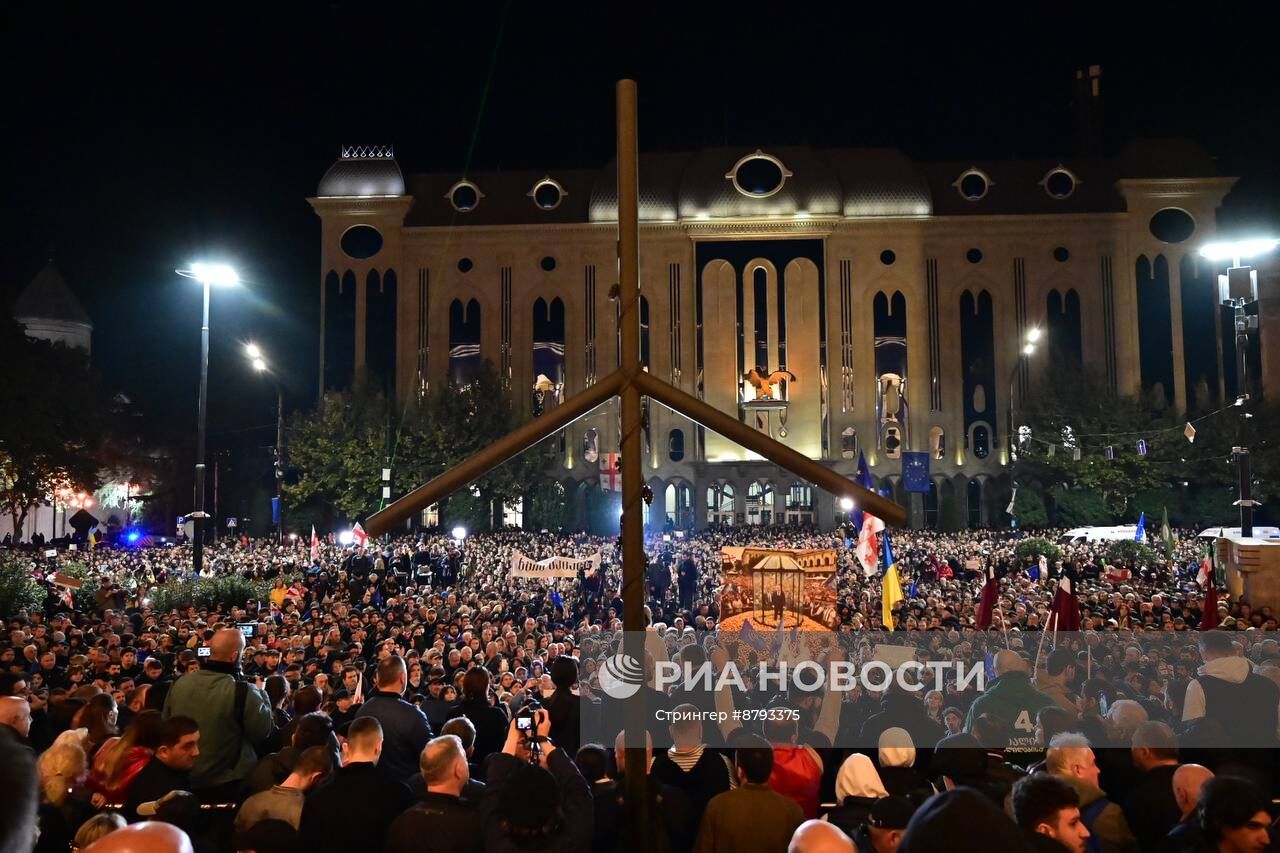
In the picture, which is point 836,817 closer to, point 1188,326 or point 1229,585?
point 1229,585

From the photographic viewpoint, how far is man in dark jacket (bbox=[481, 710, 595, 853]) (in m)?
3.83

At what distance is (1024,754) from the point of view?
21.6ft

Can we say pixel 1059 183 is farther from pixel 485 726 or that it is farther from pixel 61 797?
pixel 61 797

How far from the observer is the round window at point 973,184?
5772cm

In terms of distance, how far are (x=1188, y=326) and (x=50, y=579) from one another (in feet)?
181

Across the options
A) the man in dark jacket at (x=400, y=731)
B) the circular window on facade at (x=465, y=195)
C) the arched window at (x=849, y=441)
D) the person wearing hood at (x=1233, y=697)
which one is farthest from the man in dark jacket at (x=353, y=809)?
the circular window on facade at (x=465, y=195)

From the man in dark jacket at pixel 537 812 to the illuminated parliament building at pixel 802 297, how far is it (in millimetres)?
50857

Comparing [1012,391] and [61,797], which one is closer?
[61,797]

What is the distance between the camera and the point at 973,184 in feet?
190

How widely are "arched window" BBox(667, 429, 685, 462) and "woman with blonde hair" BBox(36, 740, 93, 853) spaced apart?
168 feet

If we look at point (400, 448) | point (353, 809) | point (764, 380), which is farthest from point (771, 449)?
point (764, 380)

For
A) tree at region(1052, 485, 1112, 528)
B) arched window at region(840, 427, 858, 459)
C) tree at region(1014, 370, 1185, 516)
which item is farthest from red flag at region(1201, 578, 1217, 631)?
arched window at region(840, 427, 858, 459)

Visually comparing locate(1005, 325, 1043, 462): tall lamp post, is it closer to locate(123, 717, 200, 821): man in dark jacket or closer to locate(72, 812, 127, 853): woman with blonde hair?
locate(123, 717, 200, 821): man in dark jacket

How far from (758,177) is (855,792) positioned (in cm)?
5421
